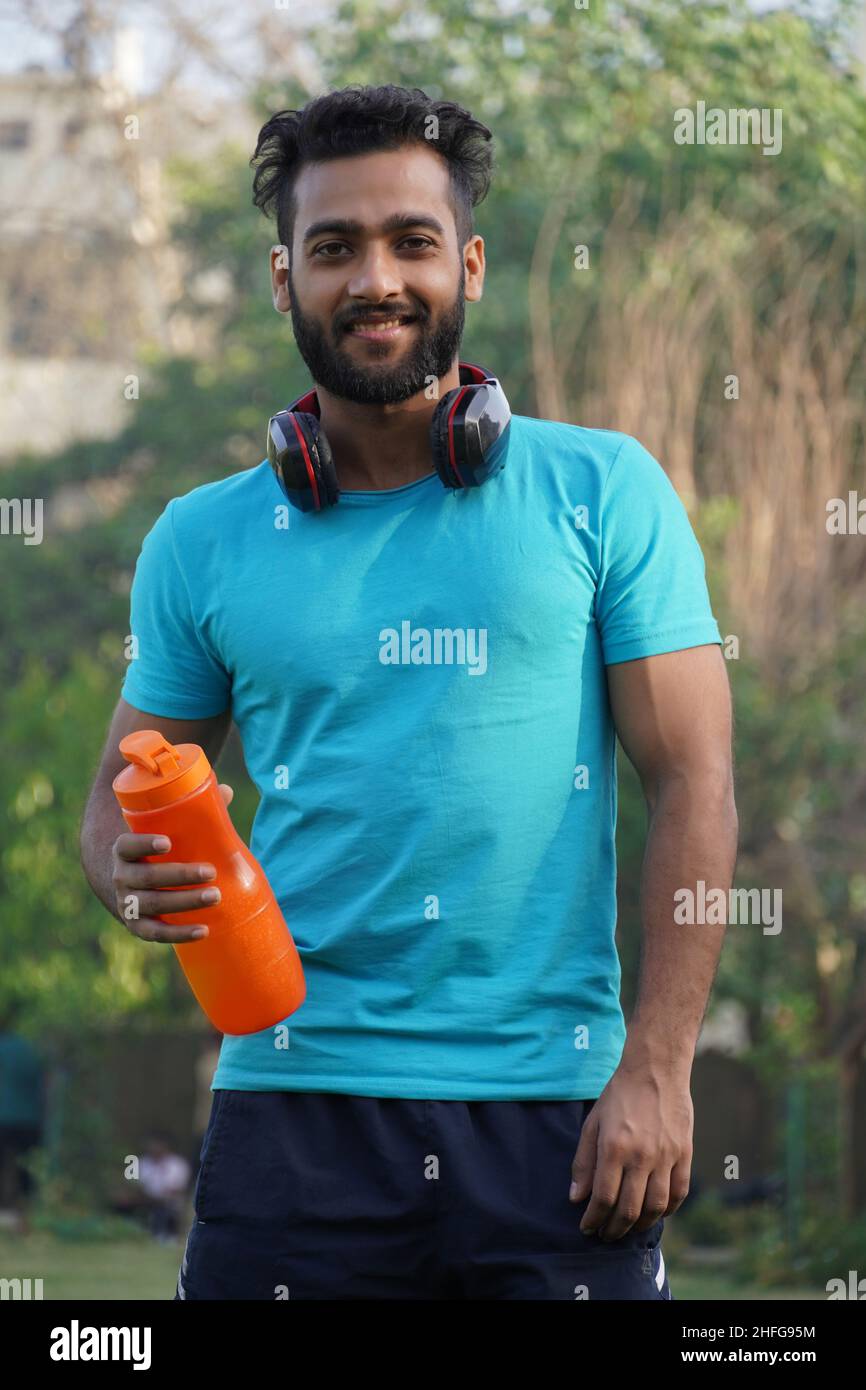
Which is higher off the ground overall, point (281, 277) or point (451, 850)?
point (281, 277)

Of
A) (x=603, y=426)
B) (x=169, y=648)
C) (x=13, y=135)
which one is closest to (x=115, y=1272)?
(x=603, y=426)

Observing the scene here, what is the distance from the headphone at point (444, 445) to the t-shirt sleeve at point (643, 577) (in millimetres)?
184

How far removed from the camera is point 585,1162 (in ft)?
8.43

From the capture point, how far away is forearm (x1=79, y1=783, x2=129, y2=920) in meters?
2.89

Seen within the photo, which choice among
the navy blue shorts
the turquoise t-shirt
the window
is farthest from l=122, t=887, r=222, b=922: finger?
the window

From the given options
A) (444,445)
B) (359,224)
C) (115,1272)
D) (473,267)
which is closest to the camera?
(444,445)

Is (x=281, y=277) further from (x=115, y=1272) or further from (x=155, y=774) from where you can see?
(x=115, y=1272)

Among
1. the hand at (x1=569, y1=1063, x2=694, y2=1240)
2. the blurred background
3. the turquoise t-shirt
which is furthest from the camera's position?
the blurred background

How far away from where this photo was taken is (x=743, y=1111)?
21.7 m

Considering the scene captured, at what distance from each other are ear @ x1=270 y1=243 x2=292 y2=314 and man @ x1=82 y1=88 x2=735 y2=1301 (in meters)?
0.17

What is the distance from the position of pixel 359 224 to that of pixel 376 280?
0.38ft

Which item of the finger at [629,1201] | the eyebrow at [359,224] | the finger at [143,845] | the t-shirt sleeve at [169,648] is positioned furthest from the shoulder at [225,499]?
the finger at [629,1201]

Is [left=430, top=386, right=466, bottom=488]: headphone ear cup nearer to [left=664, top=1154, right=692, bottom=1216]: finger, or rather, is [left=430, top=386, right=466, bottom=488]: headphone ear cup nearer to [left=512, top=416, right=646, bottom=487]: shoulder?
[left=512, top=416, right=646, bottom=487]: shoulder

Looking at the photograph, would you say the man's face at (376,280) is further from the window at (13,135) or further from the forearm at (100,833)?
the window at (13,135)
